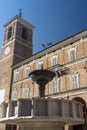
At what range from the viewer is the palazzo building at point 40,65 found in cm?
2181

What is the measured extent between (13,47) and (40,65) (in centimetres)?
954

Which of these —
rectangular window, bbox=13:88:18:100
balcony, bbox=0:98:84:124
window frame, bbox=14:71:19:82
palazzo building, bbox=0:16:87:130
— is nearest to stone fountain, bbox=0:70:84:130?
balcony, bbox=0:98:84:124

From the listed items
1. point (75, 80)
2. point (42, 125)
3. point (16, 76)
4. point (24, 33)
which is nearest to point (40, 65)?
point (16, 76)

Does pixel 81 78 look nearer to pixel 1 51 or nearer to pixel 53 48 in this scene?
pixel 53 48

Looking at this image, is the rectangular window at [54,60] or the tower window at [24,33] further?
the tower window at [24,33]

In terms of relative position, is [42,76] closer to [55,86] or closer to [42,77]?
[42,77]

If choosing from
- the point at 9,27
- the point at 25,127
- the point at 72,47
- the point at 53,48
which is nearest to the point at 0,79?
the point at 9,27

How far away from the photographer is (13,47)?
35281 millimetres

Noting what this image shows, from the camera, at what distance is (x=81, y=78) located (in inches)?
841

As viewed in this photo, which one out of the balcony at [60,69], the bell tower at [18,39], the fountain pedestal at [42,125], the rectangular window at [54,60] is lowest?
the fountain pedestal at [42,125]

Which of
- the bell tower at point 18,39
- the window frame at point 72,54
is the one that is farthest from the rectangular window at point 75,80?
the bell tower at point 18,39

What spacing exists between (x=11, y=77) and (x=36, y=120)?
77.3 ft

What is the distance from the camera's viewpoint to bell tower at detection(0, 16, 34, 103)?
3384cm

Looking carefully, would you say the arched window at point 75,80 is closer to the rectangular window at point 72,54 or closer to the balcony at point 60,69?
the balcony at point 60,69
